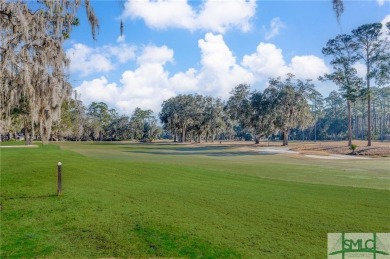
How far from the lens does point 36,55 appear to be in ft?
41.0

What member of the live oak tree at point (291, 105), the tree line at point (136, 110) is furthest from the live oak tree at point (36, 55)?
the live oak tree at point (291, 105)

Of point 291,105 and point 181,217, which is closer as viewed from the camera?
point 181,217

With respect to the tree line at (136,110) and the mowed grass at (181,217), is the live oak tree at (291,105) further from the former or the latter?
the mowed grass at (181,217)

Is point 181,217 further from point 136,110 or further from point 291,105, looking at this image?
point 136,110

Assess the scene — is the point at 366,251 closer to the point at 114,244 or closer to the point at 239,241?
the point at 239,241

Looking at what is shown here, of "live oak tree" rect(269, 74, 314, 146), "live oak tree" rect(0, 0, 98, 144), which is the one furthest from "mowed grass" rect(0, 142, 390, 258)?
"live oak tree" rect(269, 74, 314, 146)

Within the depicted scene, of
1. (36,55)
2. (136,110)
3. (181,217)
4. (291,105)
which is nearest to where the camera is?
(181,217)

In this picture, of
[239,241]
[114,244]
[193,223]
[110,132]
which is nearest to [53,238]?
[114,244]

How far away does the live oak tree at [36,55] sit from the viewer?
11.3 meters

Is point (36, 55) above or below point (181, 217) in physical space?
above

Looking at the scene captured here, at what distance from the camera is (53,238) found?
6832mm

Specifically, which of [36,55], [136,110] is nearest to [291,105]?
[36,55]

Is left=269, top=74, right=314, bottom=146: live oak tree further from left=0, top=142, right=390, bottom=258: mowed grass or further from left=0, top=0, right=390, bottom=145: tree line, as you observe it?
left=0, top=142, right=390, bottom=258: mowed grass

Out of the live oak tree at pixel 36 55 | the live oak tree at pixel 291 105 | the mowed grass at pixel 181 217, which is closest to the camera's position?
the mowed grass at pixel 181 217
